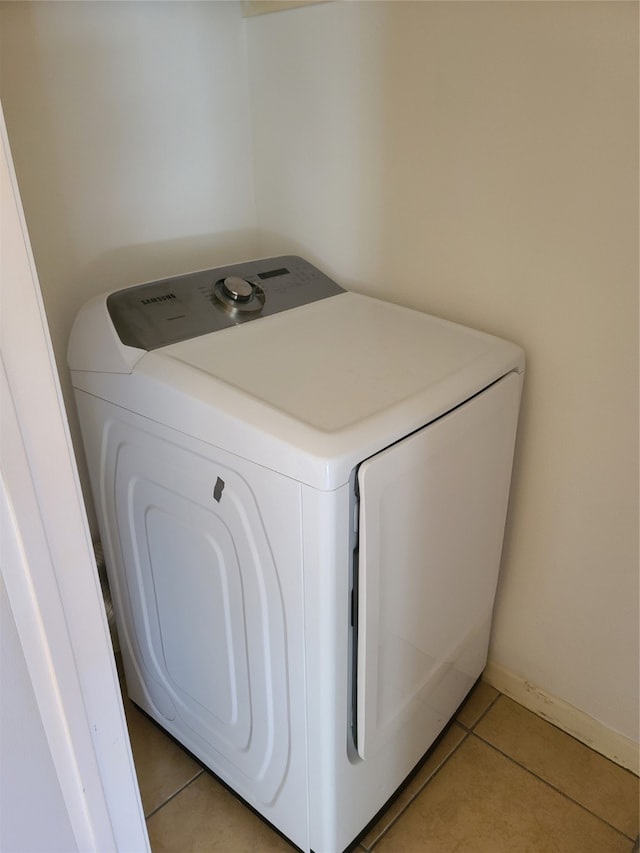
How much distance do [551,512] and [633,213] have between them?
563mm

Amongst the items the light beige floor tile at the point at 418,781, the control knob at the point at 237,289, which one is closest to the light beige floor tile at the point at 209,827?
the light beige floor tile at the point at 418,781

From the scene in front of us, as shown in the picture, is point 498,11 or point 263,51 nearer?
point 498,11

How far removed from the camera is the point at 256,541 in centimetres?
92

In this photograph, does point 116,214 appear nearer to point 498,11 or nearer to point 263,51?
point 263,51

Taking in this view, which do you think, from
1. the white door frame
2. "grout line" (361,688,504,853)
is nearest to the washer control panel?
the white door frame

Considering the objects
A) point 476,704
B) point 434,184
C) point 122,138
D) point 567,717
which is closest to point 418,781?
point 476,704

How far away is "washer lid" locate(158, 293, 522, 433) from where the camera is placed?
907 mm

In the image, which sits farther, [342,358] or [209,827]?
[209,827]

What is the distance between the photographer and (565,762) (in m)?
1.34

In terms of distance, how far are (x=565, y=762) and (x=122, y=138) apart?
1.53 metres

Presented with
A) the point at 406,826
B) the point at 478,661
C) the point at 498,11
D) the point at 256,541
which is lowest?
the point at 406,826

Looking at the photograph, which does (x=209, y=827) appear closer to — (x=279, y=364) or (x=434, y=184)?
(x=279, y=364)

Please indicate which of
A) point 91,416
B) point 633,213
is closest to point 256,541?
point 91,416

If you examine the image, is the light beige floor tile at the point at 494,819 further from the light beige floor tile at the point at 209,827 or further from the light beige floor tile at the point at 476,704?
the light beige floor tile at the point at 209,827
